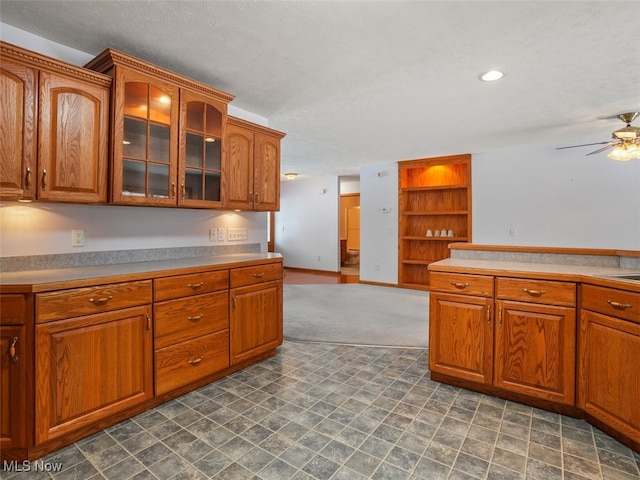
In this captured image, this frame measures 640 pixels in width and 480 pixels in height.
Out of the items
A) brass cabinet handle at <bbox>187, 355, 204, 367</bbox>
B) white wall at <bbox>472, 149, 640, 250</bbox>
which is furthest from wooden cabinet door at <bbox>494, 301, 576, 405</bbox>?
white wall at <bbox>472, 149, 640, 250</bbox>

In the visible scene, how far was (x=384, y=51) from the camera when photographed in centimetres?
233

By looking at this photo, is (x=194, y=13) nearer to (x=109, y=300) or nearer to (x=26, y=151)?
(x=26, y=151)

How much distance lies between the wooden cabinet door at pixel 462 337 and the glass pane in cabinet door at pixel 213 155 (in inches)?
77.8

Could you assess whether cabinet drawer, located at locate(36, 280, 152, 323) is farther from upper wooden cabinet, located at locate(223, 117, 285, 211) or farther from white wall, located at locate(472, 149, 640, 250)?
white wall, located at locate(472, 149, 640, 250)

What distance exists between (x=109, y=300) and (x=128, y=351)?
13.0 inches

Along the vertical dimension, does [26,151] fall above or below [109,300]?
above

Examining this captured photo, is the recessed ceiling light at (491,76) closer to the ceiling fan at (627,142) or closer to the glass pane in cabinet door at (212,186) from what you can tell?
the ceiling fan at (627,142)

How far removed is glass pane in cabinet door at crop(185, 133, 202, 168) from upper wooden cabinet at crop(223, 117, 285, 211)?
24 cm

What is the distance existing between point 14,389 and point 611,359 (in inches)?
121

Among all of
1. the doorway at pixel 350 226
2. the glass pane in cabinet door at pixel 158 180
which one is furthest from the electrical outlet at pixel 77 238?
the doorway at pixel 350 226

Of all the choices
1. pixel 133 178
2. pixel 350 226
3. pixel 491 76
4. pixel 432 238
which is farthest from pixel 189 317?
pixel 350 226

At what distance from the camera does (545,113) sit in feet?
11.8

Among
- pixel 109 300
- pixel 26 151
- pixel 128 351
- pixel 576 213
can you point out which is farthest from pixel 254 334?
pixel 576 213

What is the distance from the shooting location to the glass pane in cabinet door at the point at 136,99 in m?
2.17
